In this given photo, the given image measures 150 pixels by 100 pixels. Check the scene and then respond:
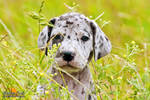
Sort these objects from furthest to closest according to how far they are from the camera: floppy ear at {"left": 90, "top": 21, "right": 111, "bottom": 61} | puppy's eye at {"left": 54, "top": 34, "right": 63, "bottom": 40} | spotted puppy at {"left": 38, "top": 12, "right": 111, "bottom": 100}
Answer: floppy ear at {"left": 90, "top": 21, "right": 111, "bottom": 61} < puppy's eye at {"left": 54, "top": 34, "right": 63, "bottom": 40} < spotted puppy at {"left": 38, "top": 12, "right": 111, "bottom": 100}

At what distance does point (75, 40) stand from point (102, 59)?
32.8 inches

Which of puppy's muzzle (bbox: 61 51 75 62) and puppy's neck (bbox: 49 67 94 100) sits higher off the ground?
puppy's muzzle (bbox: 61 51 75 62)

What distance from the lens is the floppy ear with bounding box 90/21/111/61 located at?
6113mm

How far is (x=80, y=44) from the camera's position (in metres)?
5.86

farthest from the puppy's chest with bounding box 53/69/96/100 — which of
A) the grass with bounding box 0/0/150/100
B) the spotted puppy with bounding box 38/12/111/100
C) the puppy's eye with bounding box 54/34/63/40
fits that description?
the puppy's eye with bounding box 54/34/63/40

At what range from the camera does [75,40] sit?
582cm

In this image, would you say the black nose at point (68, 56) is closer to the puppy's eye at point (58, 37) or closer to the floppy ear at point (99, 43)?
the puppy's eye at point (58, 37)

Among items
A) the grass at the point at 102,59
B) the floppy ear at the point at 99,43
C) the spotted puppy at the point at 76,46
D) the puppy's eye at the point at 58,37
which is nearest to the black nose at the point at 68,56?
the spotted puppy at the point at 76,46

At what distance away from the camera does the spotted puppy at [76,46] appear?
5.59m

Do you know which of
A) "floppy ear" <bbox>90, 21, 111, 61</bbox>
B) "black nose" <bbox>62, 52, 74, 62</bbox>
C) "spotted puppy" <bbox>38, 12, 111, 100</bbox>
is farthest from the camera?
"floppy ear" <bbox>90, 21, 111, 61</bbox>

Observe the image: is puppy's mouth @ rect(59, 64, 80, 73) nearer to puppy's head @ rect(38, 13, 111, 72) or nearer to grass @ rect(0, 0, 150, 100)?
puppy's head @ rect(38, 13, 111, 72)

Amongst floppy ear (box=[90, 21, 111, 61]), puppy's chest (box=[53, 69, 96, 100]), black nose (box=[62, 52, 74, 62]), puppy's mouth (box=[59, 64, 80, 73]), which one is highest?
floppy ear (box=[90, 21, 111, 61])

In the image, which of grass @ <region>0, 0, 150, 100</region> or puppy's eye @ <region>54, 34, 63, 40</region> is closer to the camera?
grass @ <region>0, 0, 150, 100</region>

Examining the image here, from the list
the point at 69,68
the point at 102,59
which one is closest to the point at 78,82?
the point at 69,68
